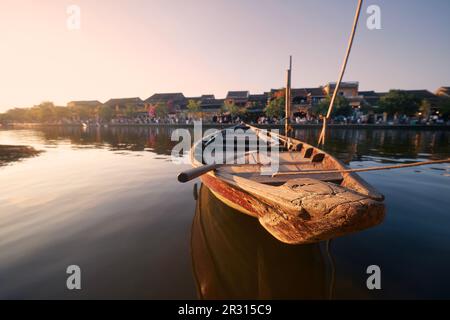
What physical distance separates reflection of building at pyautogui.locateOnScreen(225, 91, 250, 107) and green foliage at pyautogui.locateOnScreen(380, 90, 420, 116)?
26156 mm

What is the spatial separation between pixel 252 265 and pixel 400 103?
3883cm

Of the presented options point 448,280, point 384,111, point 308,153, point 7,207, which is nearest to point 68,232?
point 7,207

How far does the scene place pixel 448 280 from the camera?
9.77 feet

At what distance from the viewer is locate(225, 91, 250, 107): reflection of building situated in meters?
48.3

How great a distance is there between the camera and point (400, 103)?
101 feet

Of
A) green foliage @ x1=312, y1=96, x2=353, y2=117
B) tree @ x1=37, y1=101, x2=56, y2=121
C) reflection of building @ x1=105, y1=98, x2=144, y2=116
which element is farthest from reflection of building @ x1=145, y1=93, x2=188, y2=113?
green foliage @ x1=312, y1=96, x2=353, y2=117

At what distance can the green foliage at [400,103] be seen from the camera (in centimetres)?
3069

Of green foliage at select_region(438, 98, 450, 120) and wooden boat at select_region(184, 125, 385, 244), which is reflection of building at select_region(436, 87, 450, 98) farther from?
wooden boat at select_region(184, 125, 385, 244)

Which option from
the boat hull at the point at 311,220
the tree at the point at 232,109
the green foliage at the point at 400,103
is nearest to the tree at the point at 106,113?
the tree at the point at 232,109

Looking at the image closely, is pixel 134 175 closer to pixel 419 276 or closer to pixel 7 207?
pixel 7 207

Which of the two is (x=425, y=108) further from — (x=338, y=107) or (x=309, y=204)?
(x=309, y=204)

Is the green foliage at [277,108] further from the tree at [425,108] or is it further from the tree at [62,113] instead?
the tree at [62,113]
